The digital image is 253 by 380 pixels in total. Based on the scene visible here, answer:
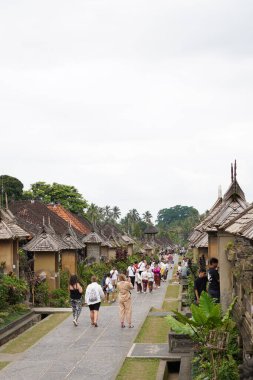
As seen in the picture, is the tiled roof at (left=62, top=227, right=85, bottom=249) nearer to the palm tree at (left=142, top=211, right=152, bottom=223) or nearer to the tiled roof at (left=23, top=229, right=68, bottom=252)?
the tiled roof at (left=23, top=229, right=68, bottom=252)

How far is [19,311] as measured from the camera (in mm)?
20250

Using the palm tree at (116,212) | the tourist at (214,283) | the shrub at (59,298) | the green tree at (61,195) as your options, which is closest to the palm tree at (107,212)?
the palm tree at (116,212)

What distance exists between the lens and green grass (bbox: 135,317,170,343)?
15.9 metres

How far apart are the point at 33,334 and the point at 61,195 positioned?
52419 millimetres

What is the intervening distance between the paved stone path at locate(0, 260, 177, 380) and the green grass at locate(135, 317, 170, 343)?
0.68ft

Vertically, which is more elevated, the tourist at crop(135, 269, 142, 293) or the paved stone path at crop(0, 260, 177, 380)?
the tourist at crop(135, 269, 142, 293)

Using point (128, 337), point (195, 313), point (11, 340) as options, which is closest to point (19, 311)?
point (11, 340)

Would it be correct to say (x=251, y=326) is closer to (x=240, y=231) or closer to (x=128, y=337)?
(x=240, y=231)

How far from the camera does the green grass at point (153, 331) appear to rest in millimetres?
15891

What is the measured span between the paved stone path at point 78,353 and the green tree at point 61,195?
49848 mm

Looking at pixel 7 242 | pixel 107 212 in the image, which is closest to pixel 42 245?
pixel 7 242

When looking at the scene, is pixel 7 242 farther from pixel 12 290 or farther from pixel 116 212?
pixel 116 212

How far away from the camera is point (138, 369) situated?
41.4 ft

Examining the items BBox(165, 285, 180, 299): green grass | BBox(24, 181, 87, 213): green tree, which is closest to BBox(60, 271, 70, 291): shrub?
BBox(165, 285, 180, 299): green grass
